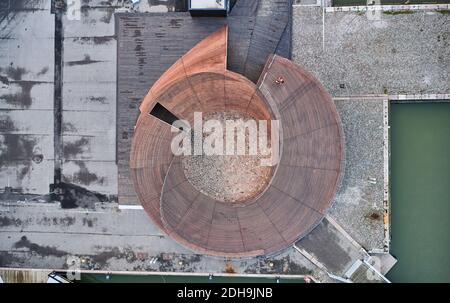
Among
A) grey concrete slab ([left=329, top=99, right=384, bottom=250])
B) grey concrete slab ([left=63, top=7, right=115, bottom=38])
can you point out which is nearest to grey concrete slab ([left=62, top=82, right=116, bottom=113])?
grey concrete slab ([left=63, top=7, right=115, bottom=38])

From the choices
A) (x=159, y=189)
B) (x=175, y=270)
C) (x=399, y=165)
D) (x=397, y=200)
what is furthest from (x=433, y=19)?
(x=175, y=270)

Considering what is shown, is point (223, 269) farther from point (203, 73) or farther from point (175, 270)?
point (203, 73)

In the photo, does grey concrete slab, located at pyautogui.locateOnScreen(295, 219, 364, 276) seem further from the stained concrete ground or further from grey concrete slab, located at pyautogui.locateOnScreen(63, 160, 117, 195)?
grey concrete slab, located at pyautogui.locateOnScreen(63, 160, 117, 195)

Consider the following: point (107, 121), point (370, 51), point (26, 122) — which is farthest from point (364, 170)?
point (26, 122)

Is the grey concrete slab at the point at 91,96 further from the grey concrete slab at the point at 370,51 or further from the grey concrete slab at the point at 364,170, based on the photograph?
the grey concrete slab at the point at 364,170

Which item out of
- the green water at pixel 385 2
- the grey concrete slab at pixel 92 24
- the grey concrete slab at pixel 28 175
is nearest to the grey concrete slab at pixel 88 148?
the grey concrete slab at pixel 28 175

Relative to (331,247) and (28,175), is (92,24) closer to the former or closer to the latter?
(28,175)
